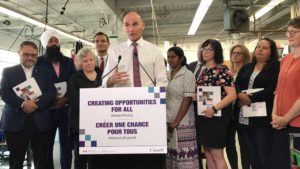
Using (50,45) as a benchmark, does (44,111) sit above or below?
below

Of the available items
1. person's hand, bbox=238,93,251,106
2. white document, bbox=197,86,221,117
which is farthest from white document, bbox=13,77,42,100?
person's hand, bbox=238,93,251,106

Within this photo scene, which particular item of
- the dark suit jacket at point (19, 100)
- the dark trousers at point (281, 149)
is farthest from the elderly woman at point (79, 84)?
the dark trousers at point (281, 149)

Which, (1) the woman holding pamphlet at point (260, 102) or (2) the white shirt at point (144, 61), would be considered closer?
(2) the white shirt at point (144, 61)

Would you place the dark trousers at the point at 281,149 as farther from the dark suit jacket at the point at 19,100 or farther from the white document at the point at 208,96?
the dark suit jacket at the point at 19,100

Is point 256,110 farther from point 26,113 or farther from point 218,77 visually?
point 26,113

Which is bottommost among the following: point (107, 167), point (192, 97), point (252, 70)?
point (107, 167)

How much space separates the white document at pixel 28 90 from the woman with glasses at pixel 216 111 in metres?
1.38

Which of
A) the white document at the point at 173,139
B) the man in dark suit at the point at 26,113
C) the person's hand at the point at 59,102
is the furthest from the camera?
the person's hand at the point at 59,102

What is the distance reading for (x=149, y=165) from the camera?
5.89 feet

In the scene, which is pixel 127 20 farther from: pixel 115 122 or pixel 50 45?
pixel 50 45

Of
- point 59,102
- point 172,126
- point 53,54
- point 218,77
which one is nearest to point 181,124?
point 172,126

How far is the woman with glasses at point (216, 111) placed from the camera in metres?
2.28

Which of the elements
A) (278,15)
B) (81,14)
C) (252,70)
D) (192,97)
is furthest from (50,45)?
(278,15)

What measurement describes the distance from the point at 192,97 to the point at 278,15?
8426mm
